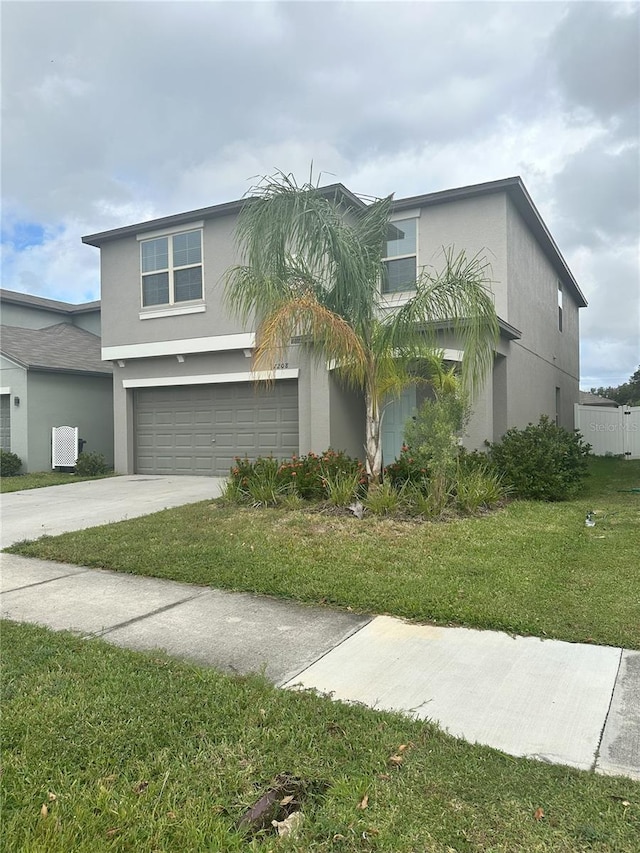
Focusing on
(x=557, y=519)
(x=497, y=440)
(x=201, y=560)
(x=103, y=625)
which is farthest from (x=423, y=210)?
(x=103, y=625)

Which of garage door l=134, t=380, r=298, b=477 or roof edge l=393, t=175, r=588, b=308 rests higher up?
roof edge l=393, t=175, r=588, b=308

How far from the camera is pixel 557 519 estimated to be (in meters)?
8.73

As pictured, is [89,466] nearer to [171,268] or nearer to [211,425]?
[211,425]

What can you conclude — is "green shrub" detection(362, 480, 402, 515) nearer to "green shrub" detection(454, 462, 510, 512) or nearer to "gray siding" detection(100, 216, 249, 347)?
"green shrub" detection(454, 462, 510, 512)

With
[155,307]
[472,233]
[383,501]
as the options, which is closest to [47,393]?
[155,307]

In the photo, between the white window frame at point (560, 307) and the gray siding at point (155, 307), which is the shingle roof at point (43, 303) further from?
the white window frame at point (560, 307)

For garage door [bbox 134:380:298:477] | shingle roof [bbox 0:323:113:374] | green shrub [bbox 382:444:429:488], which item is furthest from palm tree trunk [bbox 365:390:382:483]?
shingle roof [bbox 0:323:113:374]

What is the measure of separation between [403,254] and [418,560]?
9110 mm

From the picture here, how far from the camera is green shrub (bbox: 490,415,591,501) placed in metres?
10.4

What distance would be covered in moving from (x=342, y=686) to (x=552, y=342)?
16.2m

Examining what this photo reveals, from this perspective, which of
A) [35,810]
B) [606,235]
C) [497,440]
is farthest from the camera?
[606,235]

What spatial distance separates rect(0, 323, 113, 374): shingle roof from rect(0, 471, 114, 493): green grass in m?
3.02

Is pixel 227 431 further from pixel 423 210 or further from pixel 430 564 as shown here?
pixel 430 564

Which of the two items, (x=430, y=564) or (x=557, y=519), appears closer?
(x=430, y=564)
